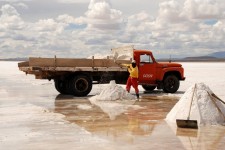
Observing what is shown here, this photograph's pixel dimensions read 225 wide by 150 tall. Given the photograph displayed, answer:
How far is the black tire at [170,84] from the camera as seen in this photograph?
62.8 feet

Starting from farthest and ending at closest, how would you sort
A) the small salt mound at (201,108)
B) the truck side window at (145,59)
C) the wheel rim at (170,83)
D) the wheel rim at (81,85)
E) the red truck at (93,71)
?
1. the wheel rim at (170,83)
2. the truck side window at (145,59)
3. the wheel rim at (81,85)
4. the red truck at (93,71)
5. the small salt mound at (201,108)

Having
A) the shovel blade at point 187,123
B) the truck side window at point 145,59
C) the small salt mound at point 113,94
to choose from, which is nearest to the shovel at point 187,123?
the shovel blade at point 187,123

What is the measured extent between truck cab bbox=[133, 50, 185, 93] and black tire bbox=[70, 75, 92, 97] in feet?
8.37

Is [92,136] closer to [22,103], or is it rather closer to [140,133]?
[140,133]

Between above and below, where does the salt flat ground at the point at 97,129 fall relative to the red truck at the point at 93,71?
below

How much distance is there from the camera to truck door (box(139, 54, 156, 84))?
60.3 feet

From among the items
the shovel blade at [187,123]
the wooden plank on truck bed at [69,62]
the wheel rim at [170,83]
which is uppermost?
the wooden plank on truck bed at [69,62]

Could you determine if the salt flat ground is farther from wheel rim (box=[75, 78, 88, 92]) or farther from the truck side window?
the truck side window

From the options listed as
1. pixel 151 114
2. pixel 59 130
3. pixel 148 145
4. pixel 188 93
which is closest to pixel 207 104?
pixel 188 93

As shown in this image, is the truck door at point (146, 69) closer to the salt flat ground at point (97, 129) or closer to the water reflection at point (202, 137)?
the salt flat ground at point (97, 129)

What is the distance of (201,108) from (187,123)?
78 centimetres

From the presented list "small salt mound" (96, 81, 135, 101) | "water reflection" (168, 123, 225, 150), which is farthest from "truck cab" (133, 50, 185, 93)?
"water reflection" (168, 123, 225, 150)

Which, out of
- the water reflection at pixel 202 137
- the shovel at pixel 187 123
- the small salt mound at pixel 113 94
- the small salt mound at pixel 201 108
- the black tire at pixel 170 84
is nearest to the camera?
the water reflection at pixel 202 137

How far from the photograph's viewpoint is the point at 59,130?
30.5ft
